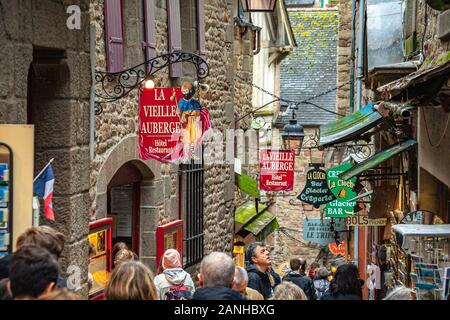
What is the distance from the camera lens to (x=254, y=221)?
21.4 m

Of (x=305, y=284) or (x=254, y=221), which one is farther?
(x=254, y=221)

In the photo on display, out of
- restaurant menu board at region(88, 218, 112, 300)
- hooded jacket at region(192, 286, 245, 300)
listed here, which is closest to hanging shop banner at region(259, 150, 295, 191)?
restaurant menu board at region(88, 218, 112, 300)

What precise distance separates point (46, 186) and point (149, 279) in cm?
236

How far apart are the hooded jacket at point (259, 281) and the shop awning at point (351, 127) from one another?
10.6 ft

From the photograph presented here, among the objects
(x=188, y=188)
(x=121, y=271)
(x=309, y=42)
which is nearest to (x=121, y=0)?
(x=188, y=188)

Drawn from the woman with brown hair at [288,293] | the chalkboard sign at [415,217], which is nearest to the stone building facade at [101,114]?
the woman with brown hair at [288,293]

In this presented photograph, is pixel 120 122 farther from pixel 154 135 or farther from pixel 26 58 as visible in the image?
pixel 26 58

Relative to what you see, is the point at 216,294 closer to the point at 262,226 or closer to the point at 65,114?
the point at 65,114

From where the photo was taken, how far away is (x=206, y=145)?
58.0 feet

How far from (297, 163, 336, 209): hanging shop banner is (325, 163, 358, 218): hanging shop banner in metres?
0.29

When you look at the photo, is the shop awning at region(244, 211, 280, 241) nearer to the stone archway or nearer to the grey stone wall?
the stone archway

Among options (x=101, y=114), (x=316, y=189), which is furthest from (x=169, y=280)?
(x=316, y=189)

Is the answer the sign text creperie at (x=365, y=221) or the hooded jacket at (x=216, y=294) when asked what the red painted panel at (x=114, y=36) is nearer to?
the hooded jacket at (x=216, y=294)

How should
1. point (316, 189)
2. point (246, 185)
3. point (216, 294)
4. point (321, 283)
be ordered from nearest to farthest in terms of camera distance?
1. point (216, 294)
2. point (321, 283)
3. point (246, 185)
4. point (316, 189)
